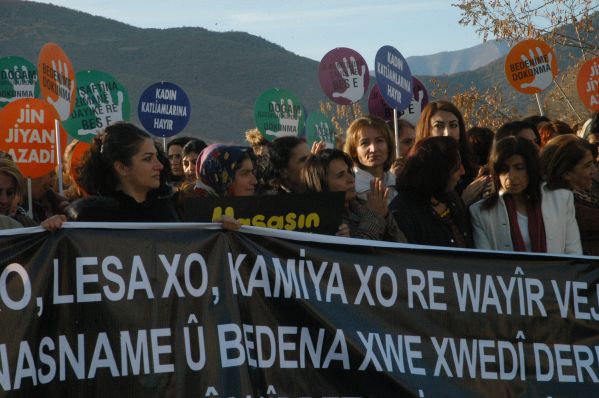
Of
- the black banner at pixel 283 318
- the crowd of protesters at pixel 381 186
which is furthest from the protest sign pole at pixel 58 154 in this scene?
the black banner at pixel 283 318

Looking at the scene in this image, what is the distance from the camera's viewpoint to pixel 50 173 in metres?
8.90

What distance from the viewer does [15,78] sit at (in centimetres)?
1021

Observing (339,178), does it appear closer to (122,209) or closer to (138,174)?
(138,174)

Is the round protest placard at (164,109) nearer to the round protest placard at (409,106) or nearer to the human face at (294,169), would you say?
the round protest placard at (409,106)

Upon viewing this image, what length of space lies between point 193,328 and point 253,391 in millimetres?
384

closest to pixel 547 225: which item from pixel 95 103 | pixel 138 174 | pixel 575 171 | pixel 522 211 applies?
pixel 522 211

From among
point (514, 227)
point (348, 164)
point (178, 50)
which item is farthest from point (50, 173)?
point (178, 50)

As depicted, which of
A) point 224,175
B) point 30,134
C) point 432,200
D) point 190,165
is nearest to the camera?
point 224,175

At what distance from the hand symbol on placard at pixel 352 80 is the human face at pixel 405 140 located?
238 centimetres

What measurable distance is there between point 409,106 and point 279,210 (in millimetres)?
6412

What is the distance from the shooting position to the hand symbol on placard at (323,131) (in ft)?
41.0

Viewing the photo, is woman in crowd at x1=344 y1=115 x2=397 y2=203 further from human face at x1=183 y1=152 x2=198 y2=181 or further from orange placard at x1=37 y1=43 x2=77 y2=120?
orange placard at x1=37 y1=43 x2=77 y2=120

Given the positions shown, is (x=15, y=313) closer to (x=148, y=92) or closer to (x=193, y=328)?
(x=193, y=328)

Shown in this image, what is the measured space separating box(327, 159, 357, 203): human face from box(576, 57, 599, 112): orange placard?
5869 millimetres
